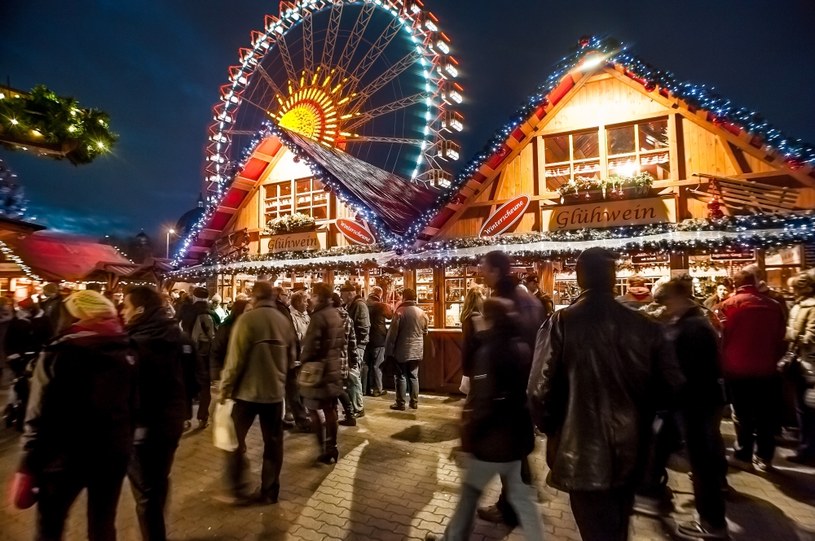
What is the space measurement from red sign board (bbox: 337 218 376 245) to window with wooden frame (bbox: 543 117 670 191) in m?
4.56

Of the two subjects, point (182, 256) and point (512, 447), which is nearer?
point (512, 447)

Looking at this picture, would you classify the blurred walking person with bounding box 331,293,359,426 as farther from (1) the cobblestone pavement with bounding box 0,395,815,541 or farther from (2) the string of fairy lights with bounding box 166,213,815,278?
(2) the string of fairy lights with bounding box 166,213,815,278

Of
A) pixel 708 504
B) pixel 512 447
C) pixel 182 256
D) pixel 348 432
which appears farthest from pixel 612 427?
pixel 182 256

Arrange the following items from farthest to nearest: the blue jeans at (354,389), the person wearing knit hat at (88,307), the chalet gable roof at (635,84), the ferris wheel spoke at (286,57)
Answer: the ferris wheel spoke at (286,57), the chalet gable roof at (635,84), the blue jeans at (354,389), the person wearing knit hat at (88,307)

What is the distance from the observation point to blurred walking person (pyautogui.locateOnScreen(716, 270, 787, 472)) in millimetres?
4941

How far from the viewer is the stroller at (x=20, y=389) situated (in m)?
5.92

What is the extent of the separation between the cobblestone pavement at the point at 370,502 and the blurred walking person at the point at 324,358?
2.04 ft

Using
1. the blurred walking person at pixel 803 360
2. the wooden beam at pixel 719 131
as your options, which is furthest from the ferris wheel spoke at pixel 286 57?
the blurred walking person at pixel 803 360

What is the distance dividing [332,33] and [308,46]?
1204mm

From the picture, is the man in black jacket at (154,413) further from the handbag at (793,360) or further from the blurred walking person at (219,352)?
the handbag at (793,360)

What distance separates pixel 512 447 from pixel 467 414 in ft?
1.06

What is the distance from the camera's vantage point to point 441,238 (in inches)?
439

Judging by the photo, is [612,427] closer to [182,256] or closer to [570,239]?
[570,239]

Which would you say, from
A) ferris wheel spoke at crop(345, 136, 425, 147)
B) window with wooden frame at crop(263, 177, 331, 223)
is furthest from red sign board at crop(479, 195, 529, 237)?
ferris wheel spoke at crop(345, 136, 425, 147)
